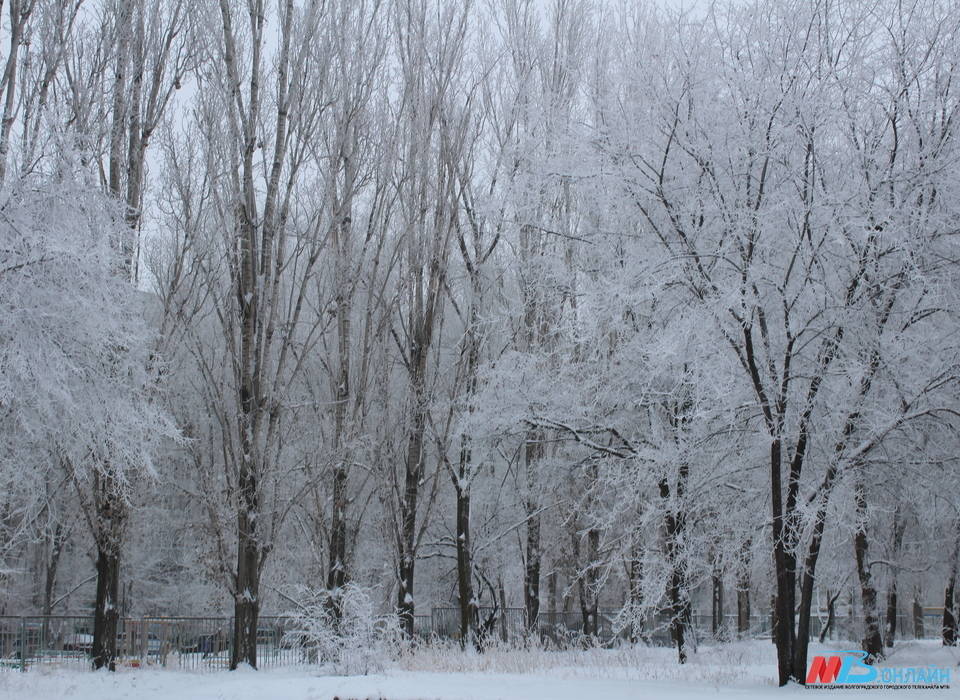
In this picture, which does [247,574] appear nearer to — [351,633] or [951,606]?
[351,633]

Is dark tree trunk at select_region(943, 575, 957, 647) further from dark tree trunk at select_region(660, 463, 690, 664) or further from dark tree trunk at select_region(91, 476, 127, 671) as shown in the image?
dark tree trunk at select_region(91, 476, 127, 671)

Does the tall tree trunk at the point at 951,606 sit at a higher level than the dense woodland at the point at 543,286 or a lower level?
lower

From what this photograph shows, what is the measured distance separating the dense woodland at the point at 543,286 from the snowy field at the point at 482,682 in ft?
2.96

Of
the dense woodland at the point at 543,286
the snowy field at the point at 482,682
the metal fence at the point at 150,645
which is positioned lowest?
the metal fence at the point at 150,645

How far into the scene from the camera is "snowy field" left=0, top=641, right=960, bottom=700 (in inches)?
328

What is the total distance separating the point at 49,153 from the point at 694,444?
24.7 ft

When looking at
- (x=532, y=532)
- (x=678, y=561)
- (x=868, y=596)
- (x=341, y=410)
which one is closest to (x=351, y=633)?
(x=678, y=561)

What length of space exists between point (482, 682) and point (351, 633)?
9.89 feet

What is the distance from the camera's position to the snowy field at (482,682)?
832 centimetres

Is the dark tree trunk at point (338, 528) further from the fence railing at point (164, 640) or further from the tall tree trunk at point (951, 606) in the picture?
the tall tree trunk at point (951, 606)

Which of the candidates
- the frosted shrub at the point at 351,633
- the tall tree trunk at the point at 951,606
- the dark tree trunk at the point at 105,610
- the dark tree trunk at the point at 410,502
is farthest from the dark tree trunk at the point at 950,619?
the dark tree trunk at the point at 105,610

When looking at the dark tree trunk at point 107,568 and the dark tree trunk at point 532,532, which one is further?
the dark tree trunk at point 532,532

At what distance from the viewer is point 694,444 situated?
10.6 m

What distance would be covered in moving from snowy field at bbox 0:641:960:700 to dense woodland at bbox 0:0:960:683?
2.96ft
